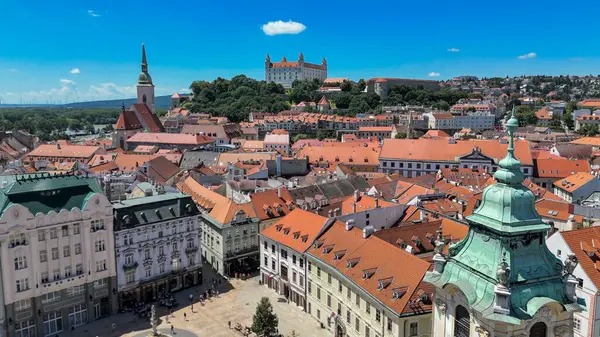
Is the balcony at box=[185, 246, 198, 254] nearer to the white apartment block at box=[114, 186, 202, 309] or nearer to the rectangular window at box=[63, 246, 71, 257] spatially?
the white apartment block at box=[114, 186, 202, 309]

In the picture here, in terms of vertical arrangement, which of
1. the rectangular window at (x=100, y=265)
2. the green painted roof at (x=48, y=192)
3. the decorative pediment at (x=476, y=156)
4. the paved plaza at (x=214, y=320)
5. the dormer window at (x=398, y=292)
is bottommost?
the paved plaza at (x=214, y=320)

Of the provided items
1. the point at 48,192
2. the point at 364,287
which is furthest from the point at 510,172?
the point at 48,192

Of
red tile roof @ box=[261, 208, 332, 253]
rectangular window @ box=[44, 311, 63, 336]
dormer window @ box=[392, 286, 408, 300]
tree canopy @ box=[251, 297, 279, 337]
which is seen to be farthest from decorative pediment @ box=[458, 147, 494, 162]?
rectangular window @ box=[44, 311, 63, 336]

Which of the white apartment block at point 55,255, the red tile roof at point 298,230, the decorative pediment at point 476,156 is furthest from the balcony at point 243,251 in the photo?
the decorative pediment at point 476,156

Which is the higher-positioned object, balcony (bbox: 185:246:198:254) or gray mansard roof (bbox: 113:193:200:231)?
gray mansard roof (bbox: 113:193:200:231)

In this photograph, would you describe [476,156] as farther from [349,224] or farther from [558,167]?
[349,224]

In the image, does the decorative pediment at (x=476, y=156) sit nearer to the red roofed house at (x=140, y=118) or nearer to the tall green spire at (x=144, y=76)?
the red roofed house at (x=140, y=118)
